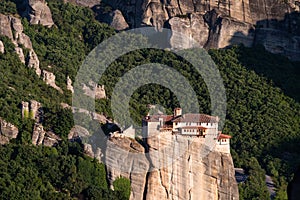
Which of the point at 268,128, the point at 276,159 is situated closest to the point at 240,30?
the point at 268,128

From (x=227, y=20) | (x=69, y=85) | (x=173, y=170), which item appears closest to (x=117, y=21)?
(x=227, y=20)

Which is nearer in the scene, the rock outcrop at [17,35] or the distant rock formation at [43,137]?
the distant rock formation at [43,137]

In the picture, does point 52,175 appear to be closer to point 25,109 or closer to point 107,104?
point 25,109

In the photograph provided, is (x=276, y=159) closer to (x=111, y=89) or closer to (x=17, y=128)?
(x=111, y=89)

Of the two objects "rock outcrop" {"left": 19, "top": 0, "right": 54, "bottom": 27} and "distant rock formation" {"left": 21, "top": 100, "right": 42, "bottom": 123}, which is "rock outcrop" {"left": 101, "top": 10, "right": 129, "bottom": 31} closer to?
"rock outcrop" {"left": 19, "top": 0, "right": 54, "bottom": 27}

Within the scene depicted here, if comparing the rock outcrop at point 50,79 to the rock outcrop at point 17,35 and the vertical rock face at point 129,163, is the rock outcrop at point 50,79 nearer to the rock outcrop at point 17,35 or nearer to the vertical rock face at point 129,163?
the rock outcrop at point 17,35

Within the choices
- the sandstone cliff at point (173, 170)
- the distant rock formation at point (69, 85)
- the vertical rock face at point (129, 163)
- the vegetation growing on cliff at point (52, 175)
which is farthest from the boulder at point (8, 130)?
the distant rock formation at point (69, 85)
